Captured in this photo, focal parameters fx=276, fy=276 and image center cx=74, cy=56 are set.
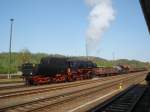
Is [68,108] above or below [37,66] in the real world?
below

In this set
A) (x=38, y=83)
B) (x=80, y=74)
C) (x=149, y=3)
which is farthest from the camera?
(x=80, y=74)

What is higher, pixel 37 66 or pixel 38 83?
pixel 37 66

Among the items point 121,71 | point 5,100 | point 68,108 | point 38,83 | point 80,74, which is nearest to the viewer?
point 68,108

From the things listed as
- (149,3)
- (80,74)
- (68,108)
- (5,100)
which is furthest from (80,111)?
(80,74)

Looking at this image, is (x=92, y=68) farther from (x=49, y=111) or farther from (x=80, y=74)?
(x=49, y=111)

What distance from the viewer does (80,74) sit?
40.8 metres

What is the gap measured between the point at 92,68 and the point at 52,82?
14532 millimetres

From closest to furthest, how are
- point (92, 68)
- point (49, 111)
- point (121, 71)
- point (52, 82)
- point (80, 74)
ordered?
point (49, 111)
point (52, 82)
point (80, 74)
point (92, 68)
point (121, 71)

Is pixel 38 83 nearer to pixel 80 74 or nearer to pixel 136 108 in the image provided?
pixel 80 74

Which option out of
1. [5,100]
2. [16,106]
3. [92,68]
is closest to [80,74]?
[92,68]

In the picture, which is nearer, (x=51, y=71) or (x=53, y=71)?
(x=51, y=71)

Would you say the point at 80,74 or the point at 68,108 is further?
the point at 80,74

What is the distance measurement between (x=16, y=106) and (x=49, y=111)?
6.19ft

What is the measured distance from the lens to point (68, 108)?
47.9ft
